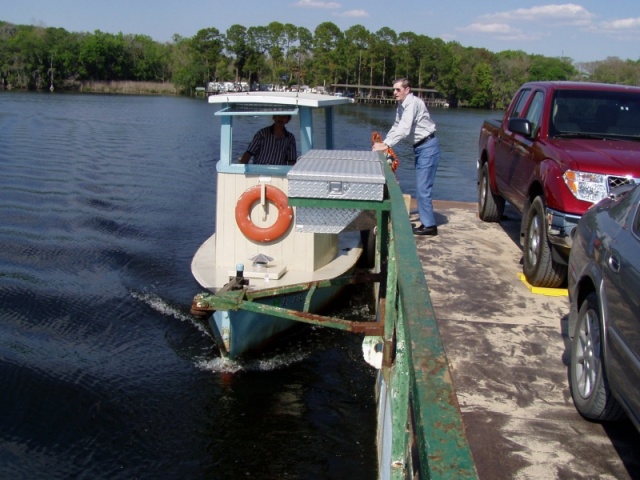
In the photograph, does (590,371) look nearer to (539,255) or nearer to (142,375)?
(539,255)

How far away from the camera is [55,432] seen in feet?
22.3

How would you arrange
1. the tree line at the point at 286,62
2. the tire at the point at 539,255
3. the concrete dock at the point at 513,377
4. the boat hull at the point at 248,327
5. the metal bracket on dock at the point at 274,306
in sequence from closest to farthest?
the concrete dock at the point at 513,377, the metal bracket on dock at the point at 274,306, the tire at the point at 539,255, the boat hull at the point at 248,327, the tree line at the point at 286,62

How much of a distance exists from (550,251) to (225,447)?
139 inches

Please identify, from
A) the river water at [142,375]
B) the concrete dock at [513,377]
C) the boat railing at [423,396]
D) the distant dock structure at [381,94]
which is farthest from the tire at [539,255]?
the distant dock structure at [381,94]

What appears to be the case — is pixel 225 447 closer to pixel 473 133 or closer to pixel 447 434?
pixel 447 434

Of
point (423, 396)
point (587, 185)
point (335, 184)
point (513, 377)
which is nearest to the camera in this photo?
point (423, 396)

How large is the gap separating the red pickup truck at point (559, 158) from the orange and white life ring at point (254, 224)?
8.78ft

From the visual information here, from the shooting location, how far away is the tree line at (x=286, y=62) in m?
115

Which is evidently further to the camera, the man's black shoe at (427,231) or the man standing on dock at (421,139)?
the man's black shoe at (427,231)

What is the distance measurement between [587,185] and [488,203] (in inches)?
141

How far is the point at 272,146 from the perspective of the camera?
29.6ft

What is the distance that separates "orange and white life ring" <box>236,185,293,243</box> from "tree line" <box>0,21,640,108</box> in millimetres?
104495

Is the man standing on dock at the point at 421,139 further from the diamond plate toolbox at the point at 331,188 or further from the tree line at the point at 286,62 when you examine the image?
the tree line at the point at 286,62

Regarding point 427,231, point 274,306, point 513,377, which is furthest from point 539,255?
point 274,306
